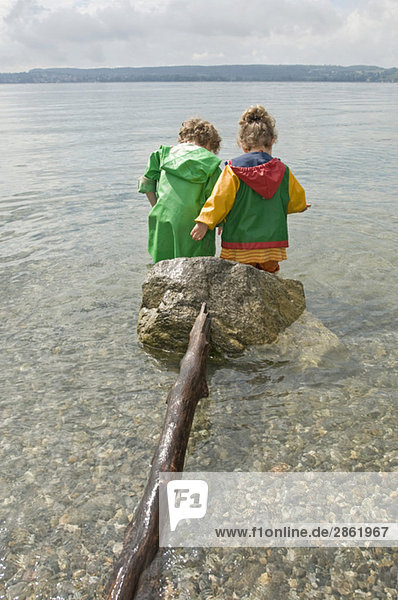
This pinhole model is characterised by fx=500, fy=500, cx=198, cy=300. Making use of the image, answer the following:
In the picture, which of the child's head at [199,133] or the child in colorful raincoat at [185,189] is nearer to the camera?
the child in colorful raincoat at [185,189]

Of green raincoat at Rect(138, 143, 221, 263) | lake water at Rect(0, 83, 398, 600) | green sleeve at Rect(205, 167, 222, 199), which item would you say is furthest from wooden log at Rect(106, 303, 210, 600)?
green sleeve at Rect(205, 167, 222, 199)

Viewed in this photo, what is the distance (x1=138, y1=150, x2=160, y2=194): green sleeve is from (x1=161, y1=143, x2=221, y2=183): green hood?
0.49 metres

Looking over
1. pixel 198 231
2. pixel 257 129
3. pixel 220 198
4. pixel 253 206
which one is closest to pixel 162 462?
pixel 198 231

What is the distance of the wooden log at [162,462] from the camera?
247cm

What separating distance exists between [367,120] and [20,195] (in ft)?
77.8

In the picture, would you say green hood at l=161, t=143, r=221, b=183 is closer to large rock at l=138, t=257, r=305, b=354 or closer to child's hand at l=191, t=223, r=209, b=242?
child's hand at l=191, t=223, r=209, b=242

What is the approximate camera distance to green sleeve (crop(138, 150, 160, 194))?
6098 mm

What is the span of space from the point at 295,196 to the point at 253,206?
542 millimetres

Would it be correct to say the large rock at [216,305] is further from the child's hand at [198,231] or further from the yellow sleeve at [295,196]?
the yellow sleeve at [295,196]

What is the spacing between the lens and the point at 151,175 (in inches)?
247

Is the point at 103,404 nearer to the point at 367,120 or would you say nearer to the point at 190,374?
the point at 190,374

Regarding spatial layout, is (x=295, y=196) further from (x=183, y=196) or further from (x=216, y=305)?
(x=216, y=305)

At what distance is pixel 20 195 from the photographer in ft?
38.9

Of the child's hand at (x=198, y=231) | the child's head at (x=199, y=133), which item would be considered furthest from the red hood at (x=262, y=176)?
the child's head at (x=199, y=133)
